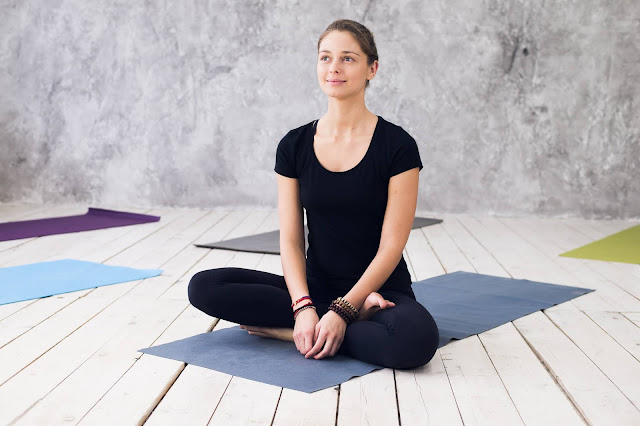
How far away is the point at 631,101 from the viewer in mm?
5023

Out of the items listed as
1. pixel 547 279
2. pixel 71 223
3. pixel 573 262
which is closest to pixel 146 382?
pixel 547 279

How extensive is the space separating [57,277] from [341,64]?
1596mm

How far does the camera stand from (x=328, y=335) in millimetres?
1944

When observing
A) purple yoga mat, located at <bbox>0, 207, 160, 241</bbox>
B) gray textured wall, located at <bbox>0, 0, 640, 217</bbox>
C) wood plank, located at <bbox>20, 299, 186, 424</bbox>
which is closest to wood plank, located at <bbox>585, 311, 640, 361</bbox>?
wood plank, located at <bbox>20, 299, 186, 424</bbox>


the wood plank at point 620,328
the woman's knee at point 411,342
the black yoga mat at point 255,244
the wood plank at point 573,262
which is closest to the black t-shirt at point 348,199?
the woman's knee at point 411,342

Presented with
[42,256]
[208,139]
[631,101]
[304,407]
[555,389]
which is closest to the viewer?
[304,407]

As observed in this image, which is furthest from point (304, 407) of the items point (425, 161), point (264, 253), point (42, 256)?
point (425, 161)

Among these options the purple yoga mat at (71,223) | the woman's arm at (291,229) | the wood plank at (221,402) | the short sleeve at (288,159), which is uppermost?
the short sleeve at (288,159)

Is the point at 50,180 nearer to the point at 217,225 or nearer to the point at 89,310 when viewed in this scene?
the point at 217,225

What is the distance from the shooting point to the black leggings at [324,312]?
74.2 inches

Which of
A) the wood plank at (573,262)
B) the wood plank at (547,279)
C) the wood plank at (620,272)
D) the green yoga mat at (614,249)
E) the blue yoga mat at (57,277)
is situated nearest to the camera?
the wood plank at (547,279)

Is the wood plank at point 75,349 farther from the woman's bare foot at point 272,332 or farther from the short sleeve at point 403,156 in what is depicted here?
the short sleeve at point 403,156

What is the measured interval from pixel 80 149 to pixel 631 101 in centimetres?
372

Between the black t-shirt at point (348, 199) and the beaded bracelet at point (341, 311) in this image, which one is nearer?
the beaded bracelet at point (341, 311)
